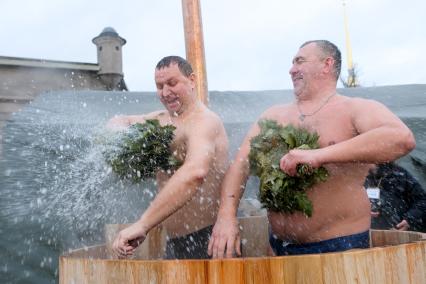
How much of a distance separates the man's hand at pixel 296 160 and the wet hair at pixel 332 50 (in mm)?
626

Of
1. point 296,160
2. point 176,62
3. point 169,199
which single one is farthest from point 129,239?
point 176,62

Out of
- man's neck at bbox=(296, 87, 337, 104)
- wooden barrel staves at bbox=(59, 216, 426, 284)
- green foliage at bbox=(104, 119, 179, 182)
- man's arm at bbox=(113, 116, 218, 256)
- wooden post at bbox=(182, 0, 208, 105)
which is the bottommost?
wooden barrel staves at bbox=(59, 216, 426, 284)

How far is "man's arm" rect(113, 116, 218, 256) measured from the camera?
2.01 meters

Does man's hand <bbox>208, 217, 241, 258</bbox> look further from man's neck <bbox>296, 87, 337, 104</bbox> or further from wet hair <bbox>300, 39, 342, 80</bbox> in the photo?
wet hair <bbox>300, 39, 342, 80</bbox>

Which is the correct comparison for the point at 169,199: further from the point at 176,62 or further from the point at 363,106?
the point at 363,106

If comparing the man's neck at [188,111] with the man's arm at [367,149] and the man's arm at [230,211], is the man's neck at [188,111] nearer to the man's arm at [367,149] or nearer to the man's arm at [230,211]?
the man's arm at [230,211]

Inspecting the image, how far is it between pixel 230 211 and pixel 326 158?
0.54m

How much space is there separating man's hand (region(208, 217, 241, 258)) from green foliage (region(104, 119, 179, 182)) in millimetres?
572

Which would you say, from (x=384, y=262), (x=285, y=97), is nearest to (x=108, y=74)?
(x=285, y=97)

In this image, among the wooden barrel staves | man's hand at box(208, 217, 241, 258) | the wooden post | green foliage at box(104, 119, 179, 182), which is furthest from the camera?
the wooden post

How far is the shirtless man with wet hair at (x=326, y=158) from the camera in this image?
1.96m

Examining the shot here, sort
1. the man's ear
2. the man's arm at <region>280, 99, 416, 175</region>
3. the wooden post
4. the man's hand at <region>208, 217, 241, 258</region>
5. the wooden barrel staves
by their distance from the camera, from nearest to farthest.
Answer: the wooden barrel staves, the man's arm at <region>280, 99, 416, 175</region>, the man's hand at <region>208, 217, 241, 258</region>, the man's ear, the wooden post

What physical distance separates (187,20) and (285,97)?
212 centimetres

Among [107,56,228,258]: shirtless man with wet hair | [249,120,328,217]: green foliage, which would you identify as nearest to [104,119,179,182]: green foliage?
[107,56,228,258]: shirtless man with wet hair
